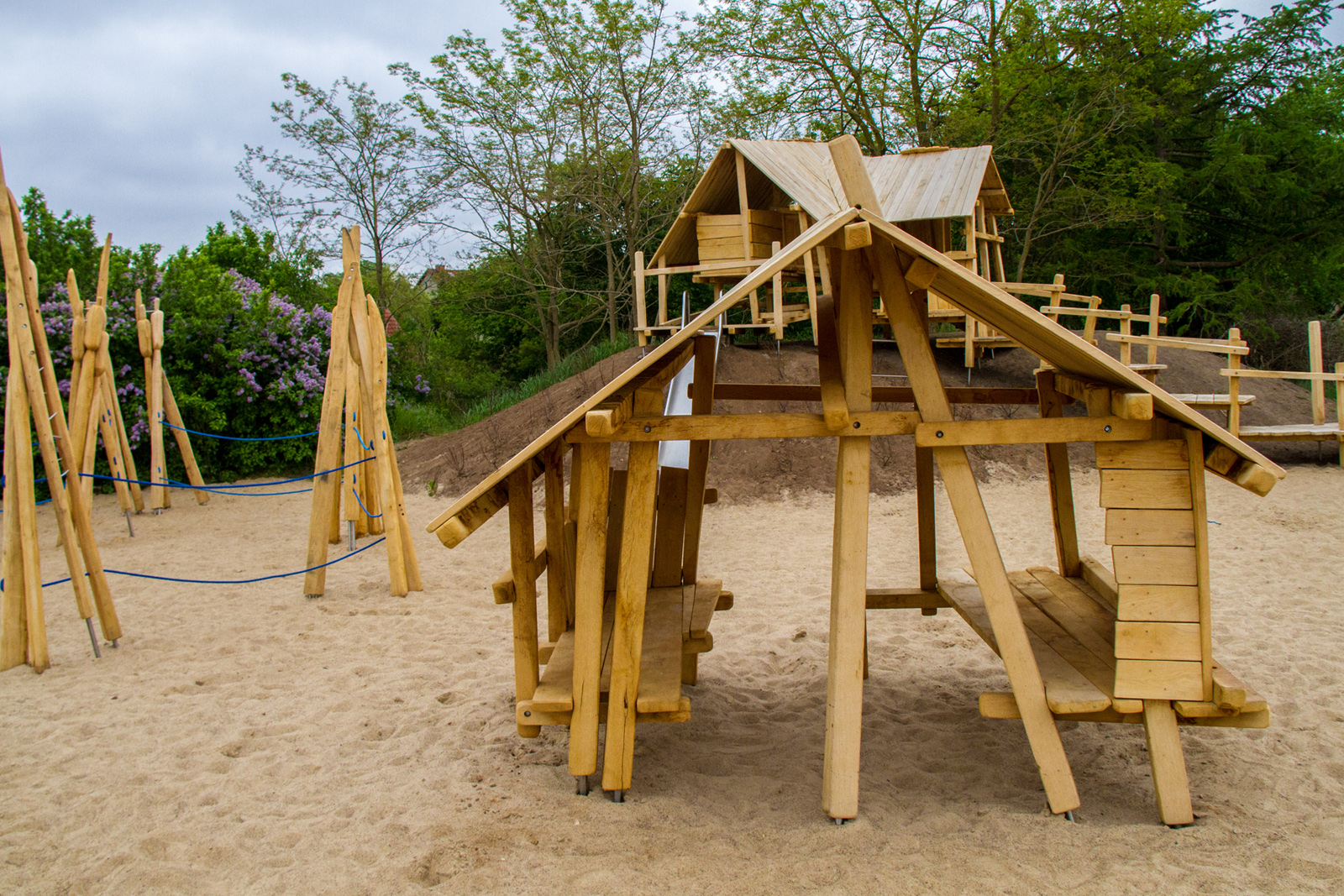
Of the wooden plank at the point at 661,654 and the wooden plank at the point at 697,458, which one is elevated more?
the wooden plank at the point at 697,458

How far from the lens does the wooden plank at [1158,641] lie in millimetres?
2865

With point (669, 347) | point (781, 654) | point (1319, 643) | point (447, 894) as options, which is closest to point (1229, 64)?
point (1319, 643)

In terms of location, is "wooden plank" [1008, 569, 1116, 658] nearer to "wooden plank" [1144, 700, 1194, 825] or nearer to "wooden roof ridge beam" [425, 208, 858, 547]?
"wooden plank" [1144, 700, 1194, 825]

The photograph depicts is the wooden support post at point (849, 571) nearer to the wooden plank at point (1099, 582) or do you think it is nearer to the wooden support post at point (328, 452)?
the wooden plank at point (1099, 582)

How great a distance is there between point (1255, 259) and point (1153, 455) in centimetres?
1963

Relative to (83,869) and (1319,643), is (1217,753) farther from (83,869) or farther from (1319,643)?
(83,869)

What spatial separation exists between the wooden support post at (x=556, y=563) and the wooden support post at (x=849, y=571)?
1327mm

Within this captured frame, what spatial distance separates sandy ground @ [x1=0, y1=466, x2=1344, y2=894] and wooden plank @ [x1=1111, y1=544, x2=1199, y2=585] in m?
0.86

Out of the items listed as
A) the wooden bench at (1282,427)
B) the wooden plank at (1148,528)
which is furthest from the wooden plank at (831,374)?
the wooden bench at (1282,427)

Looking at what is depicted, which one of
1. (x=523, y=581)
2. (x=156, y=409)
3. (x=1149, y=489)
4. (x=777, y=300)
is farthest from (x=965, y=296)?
(x=156, y=409)

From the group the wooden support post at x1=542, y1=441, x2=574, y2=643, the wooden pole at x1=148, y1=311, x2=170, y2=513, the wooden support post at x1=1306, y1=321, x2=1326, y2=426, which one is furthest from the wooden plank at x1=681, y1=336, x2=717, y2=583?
the wooden support post at x1=1306, y1=321, x2=1326, y2=426

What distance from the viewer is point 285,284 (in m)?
15.7

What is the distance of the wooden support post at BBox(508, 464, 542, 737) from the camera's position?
11.1 feet

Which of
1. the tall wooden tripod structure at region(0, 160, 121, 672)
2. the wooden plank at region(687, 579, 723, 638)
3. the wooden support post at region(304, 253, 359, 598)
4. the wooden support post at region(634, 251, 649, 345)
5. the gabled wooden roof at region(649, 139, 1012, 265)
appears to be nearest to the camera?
the wooden plank at region(687, 579, 723, 638)
